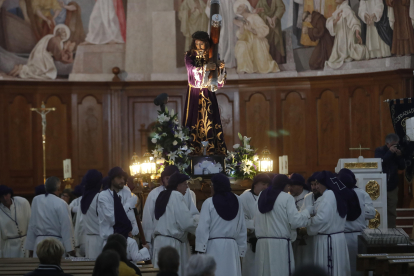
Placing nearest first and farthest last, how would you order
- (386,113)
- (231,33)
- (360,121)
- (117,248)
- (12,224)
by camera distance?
(117,248) → (12,224) → (386,113) → (360,121) → (231,33)

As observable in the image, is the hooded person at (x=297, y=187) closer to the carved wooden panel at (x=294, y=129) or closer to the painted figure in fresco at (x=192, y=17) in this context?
the carved wooden panel at (x=294, y=129)

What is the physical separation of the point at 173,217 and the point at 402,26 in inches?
379

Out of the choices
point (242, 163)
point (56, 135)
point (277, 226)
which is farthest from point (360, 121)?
point (277, 226)

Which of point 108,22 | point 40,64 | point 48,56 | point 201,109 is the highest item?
point 108,22

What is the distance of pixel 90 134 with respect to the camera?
53.8 ft

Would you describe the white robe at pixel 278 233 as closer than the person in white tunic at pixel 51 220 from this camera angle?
Yes

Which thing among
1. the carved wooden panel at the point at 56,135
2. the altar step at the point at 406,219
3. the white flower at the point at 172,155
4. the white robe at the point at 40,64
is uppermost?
the white robe at the point at 40,64

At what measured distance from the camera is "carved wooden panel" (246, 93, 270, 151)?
1653cm

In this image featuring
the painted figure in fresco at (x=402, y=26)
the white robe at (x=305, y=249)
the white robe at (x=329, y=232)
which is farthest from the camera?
the painted figure in fresco at (x=402, y=26)

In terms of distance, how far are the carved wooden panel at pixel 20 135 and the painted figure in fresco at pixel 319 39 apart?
25.6ft

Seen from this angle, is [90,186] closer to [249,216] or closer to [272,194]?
[249,216]

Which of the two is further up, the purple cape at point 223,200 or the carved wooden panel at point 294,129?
the carved wooden panel at point 294,129

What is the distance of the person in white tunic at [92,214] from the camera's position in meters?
8.81

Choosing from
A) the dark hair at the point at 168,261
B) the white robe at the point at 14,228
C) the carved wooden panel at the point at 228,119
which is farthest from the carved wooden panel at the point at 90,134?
the dark hair at the point at 168,261
